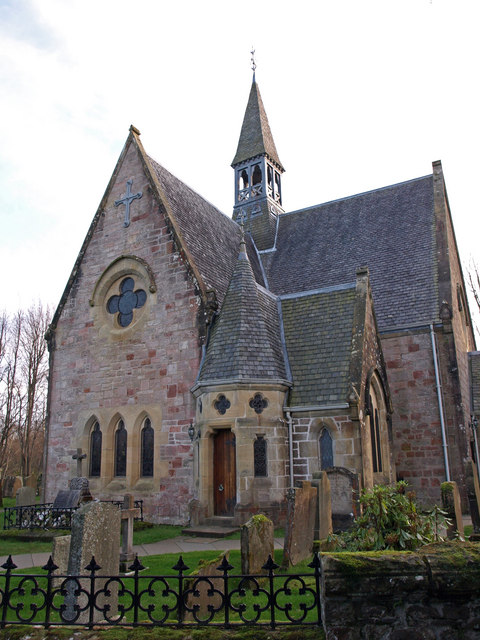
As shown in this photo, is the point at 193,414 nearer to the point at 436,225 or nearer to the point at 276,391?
the point at 276,391

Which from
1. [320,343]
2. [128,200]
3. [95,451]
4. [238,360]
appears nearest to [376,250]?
[320,343]

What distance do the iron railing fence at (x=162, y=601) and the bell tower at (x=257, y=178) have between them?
75.1 ft

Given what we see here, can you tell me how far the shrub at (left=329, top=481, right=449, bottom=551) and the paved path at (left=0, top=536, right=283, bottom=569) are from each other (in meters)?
5.11

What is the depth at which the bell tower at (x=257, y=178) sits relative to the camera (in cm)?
3005

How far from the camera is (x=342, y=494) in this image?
39.1 feet

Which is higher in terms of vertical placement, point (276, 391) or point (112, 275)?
point (112, 275)

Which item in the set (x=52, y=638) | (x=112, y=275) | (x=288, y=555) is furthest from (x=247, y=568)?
(x=112, y=275)

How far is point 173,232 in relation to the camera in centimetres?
1953

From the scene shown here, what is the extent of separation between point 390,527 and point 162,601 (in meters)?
3.39

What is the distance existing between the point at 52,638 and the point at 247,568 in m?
3.81

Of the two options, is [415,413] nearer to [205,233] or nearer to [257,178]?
[205,233]

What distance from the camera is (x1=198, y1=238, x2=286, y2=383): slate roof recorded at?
52.6 ft

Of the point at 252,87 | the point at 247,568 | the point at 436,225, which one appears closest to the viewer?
the point at 247,568

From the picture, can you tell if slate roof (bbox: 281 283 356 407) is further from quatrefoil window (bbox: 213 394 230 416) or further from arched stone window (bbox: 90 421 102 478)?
arched stone window (bbox: 90 421 102 478)
